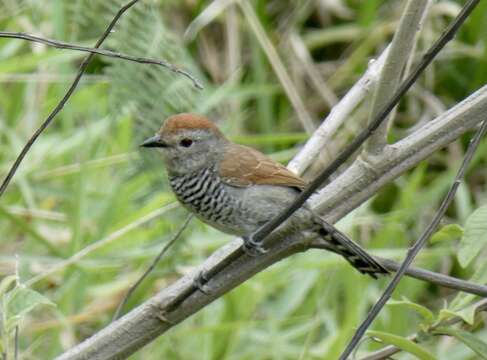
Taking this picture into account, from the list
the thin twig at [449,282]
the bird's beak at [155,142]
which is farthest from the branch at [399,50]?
the bird's beak at [155,142]

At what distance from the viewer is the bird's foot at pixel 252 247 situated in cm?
257

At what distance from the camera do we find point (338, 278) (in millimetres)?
4840

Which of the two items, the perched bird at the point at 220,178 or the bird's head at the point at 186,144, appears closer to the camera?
the perched bird at the point at 220,178

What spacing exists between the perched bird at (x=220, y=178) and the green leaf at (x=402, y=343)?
0.98 meters

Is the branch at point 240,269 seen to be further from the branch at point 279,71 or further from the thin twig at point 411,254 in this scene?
the branch at point 279,71

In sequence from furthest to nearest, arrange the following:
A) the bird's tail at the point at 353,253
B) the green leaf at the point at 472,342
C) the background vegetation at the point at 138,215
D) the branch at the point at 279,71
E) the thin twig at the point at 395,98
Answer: the branch at the point at 279,71, the background vegetation at the point at 138,215, the bird's tail at the point at 353,253, the green leaf at the point at 472,342, the thin twig at the point at 395,98

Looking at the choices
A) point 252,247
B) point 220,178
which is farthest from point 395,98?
point 220,178

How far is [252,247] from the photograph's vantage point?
103 inches

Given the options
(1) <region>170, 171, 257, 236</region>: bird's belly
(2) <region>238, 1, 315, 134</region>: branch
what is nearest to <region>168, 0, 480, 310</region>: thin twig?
(1) <region>170, 171, 257, 236</region>: bird's belly

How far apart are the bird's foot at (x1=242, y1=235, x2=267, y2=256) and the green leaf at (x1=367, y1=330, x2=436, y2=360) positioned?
1.21ft

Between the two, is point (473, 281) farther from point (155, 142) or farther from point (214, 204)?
point (155, 142)

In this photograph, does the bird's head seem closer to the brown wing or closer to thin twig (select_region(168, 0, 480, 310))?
the brown wing

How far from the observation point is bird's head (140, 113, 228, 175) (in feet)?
11.9

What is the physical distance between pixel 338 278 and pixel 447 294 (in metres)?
1.11
